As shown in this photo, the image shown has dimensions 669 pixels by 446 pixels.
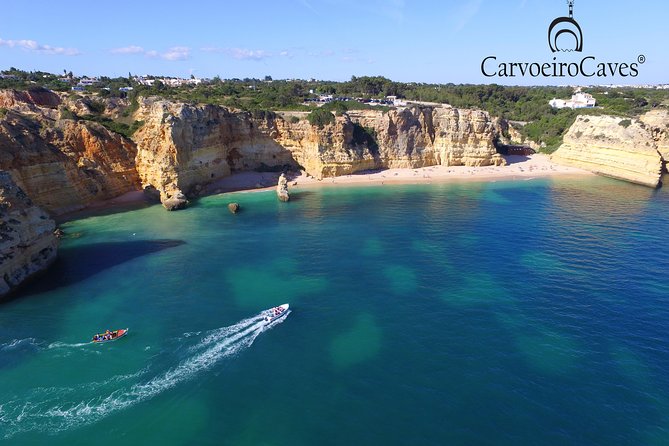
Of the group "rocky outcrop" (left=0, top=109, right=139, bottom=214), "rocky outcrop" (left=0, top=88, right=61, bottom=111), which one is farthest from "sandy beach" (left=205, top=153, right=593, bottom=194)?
"rocky outcrop" (left=0, top=88, right=61, bottom=111)

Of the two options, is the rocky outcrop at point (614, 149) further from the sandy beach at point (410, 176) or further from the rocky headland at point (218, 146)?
the sandy beach at point (410, 176)

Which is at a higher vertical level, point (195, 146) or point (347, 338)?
point (195, 146)

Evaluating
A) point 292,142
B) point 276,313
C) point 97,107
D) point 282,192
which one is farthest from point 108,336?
point 97,107

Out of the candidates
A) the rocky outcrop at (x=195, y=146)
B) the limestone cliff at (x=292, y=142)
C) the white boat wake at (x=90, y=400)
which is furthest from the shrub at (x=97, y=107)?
the white boat wake at (x=90, y=400)

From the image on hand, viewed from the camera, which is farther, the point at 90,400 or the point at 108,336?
the point at 108,336

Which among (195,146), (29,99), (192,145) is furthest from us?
(29,99)

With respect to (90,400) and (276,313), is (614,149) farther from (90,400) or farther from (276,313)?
(90,400)
